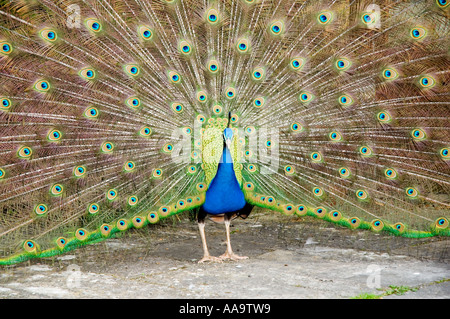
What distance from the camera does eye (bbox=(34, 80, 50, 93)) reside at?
13.2 ft

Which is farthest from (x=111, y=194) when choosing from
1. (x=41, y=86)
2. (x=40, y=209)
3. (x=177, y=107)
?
(x=41, y=86)

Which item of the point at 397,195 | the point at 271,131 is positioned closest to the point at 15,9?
the point at 271,131

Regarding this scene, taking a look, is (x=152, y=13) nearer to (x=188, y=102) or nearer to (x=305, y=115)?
(x=188, y=102)

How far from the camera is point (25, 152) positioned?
4070 millimetres

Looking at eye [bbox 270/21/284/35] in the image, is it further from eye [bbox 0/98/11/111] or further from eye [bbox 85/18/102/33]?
eye [bbox 0/98/11/111]

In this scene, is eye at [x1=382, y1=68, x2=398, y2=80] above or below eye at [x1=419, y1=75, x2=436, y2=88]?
above

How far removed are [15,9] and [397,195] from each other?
315 centimetres

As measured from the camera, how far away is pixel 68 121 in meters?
4.12

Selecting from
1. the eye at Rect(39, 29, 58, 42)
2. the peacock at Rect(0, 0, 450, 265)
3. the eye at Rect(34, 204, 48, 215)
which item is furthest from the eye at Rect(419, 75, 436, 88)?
the eye at Rect(34, 204, 48, 215)

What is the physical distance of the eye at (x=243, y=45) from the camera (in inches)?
163

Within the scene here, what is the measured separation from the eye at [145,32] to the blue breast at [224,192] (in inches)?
39.9

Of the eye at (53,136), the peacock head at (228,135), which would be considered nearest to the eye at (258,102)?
the peacock head at (228,135)

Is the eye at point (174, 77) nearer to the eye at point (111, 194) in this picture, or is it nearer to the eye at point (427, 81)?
the eye at point (111, 194)

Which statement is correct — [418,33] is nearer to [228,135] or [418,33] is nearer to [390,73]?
[390,73]
